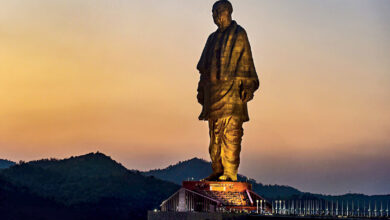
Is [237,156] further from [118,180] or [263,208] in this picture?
[118,180]

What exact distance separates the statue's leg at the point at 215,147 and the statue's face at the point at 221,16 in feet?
17.1

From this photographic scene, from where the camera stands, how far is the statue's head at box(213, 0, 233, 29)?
47.3 m

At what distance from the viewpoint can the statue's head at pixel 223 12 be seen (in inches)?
1863

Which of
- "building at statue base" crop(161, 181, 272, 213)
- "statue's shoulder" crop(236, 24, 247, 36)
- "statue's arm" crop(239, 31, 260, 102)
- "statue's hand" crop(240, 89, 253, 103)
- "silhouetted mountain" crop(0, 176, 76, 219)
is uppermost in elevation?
"statue's shoulder" crop(236, 24, 247, 36)

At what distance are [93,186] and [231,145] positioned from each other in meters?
43.7

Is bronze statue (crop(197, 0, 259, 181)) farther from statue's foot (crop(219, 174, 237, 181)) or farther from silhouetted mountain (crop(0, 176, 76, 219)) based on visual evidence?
silhouetted mountain (crop(0, 176, 76, 219))

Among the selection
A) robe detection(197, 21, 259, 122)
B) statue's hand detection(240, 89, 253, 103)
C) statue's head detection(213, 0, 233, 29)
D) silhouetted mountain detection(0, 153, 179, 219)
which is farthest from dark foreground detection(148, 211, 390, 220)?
silhouetted mountain detection(0, 153, 179, 219)

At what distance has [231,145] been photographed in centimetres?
4694

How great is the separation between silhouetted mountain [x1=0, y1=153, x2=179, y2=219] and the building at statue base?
3741 cm

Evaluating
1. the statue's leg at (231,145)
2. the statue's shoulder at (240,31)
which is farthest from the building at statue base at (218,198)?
the statue's shoulder at (240,31)

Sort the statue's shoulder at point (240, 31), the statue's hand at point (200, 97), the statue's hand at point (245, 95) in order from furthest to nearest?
the statue's hand at point (200, 97), the statue's shoulder at point (240, 31), the statue's hand at point (245, 95)

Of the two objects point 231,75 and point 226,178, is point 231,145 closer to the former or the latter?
point 226,178

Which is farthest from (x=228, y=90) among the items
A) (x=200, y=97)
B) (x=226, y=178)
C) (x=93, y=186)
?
(x=93, y=186)

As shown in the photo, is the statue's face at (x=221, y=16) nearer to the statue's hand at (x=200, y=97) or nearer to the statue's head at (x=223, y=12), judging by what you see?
the statue's head at (x=223, y=12)
